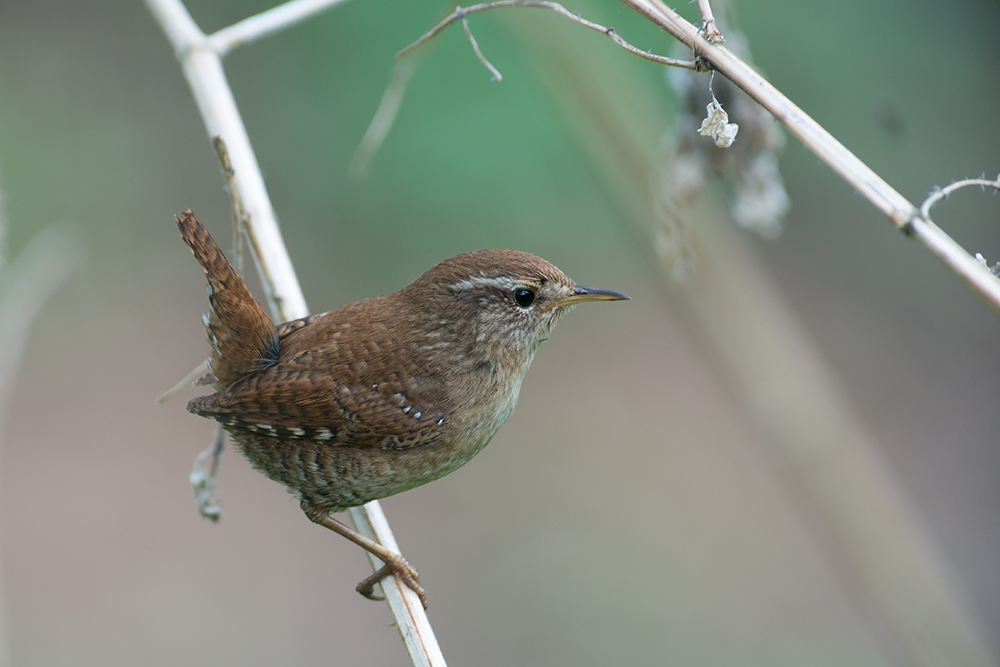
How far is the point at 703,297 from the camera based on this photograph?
277cm

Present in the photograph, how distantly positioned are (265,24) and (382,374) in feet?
3.63

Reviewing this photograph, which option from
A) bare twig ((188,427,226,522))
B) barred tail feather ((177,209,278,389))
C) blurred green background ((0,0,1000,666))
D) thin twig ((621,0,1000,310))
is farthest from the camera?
blurred green background ((0,0,1000,666))

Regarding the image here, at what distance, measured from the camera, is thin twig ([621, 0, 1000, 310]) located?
1441mm

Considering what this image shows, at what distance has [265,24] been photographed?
2.49 meters

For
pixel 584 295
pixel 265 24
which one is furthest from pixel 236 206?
pixel 584 295

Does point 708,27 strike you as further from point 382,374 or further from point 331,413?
point 331,413

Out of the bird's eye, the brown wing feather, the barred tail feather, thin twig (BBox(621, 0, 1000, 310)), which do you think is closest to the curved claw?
the brown wing feather

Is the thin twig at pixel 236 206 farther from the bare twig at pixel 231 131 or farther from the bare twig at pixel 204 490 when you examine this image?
the bare twig at pixel 204 490

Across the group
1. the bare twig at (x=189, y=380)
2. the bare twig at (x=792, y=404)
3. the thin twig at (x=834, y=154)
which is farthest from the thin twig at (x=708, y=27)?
the bare twig at (x=189, y=380)

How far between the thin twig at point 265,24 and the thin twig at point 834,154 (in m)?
1.17

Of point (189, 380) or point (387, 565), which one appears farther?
point (189, 380)

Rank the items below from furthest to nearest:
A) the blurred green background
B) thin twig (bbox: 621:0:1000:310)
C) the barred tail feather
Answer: the blurred green background
the barred tail feather
thin twig (bbox: 621:0:1000:310)

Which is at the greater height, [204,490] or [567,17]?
[567,17]

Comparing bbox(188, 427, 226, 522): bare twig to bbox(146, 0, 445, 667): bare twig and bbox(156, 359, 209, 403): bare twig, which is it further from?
bbox(146, 0, 445, 667): bare twig
